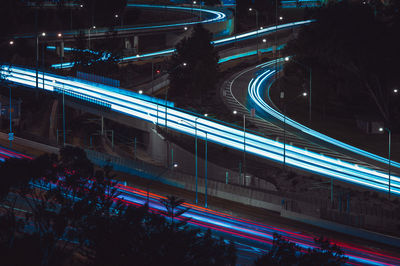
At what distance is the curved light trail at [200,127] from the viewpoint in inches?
2335

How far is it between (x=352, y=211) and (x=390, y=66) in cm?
3553

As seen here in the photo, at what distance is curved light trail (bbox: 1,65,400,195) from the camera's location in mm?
59312

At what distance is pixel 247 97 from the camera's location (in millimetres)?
89375

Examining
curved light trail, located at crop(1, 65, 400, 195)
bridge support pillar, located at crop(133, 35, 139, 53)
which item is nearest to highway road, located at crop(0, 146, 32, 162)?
curved light trail, located at crop(1, 65, 400, 195)

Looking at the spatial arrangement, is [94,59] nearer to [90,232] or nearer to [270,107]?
[270,107]

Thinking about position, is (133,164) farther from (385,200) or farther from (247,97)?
(247,97)

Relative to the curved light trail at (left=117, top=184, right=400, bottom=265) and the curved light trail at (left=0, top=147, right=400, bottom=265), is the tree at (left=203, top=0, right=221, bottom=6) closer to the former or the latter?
the curved light trail at (left=0, top=147, right=400, bottom=265)

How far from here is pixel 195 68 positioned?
88.9 metres

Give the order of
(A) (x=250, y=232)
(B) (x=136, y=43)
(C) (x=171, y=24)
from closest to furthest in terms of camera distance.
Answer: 1. (A) (x=250, y=232)
2. (B) (x=136, y=43)
3. (C) (x=171, y=24)

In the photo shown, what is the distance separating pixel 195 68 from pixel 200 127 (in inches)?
760

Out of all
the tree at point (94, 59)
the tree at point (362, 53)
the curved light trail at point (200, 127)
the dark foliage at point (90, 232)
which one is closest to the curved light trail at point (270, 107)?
the curved light trail at point (200, 127)

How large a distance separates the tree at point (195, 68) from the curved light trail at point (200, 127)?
11029 mm

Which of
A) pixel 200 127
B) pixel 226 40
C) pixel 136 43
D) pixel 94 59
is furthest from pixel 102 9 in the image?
pixel 200 127

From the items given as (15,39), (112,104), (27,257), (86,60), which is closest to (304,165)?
(112,104)
